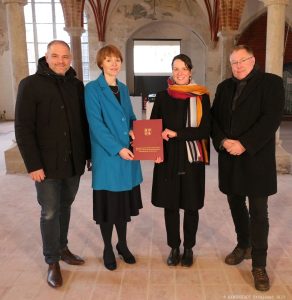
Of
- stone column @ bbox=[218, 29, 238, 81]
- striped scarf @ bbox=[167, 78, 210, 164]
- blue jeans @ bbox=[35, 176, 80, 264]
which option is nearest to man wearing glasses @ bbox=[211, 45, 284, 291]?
striped scarf @ bbox=[167, 78, 210, 164]

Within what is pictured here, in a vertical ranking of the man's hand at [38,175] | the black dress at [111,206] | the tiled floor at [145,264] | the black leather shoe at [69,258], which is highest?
the man's hand at [38,175]

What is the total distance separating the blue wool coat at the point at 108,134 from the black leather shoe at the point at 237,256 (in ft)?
3.68

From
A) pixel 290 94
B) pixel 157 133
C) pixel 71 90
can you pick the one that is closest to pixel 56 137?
pixel 71 90

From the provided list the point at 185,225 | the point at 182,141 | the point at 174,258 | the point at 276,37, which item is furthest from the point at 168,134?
the point at 276,37

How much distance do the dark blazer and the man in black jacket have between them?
1.12 metres

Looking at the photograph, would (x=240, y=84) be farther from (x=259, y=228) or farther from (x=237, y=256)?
→ (x=237, y=256)

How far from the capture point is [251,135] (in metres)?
2.62

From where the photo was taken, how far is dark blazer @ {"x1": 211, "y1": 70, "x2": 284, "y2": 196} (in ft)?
8.59

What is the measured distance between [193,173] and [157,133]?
465 mm

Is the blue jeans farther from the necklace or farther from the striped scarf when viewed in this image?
the striped scarf

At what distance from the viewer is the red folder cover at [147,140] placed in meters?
2.74

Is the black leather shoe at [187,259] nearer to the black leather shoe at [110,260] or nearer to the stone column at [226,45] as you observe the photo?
the black leather shoe at [110,260]

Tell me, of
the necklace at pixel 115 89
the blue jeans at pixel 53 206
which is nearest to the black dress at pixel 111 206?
the blue jeans at pixel 53 206

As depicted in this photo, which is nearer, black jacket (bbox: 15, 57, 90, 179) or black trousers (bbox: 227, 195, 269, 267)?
black jacket (bbox: 15, 57, 90, 179)
